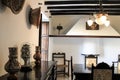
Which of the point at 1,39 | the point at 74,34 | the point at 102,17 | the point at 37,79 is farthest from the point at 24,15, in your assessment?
the point at 74,34

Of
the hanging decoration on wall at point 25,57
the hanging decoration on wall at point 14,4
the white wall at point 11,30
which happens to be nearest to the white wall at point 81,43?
the white wall at point 11,30

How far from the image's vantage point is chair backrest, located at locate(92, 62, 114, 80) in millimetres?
4207

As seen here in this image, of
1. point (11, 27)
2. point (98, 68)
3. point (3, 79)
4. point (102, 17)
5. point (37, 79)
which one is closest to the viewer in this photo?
point (3, 79)

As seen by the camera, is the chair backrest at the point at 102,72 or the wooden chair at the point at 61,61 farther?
the wooden chair at the point at 61,61

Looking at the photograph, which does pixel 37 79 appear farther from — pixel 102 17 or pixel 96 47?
pixel 96 47

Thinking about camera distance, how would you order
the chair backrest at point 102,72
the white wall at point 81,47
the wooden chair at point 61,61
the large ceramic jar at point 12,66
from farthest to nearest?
the white wall at point 81,47, the wooden chair at point 61,61, the chair backrest at point 102,72, the large ceramic jar at point 12,66

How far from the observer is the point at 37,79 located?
2.40m

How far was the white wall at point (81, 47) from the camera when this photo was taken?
31.2 feet

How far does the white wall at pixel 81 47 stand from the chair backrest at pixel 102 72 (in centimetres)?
529

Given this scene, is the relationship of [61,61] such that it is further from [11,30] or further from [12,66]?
[12,66]

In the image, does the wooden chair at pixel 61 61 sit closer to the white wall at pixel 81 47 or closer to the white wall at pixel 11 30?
the white wall at pixel 81 47

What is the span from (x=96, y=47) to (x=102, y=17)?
4.22m

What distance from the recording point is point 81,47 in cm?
966

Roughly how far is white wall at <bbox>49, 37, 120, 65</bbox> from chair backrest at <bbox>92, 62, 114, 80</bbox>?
529 centimetres
